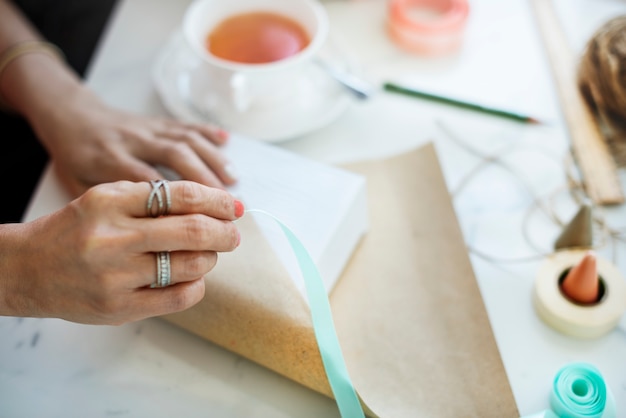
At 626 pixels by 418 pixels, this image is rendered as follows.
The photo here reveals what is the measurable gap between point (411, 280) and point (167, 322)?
0.26 meters

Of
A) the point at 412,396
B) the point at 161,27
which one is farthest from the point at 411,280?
the point at 161,27

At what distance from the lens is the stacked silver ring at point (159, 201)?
0.48 m

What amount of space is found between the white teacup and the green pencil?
0.13m

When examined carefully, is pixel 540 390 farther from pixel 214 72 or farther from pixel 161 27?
pixel 161 27

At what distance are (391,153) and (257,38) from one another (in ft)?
0.81

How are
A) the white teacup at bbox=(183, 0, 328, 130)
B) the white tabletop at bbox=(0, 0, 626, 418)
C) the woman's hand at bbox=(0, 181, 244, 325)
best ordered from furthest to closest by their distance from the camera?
the white teacup at bbox=(183, 0, 328, 130) < the white tabletop at bbox=(0, 0, 626, 418) < the woman's hand at bbox=(0, 181, 244, 325)

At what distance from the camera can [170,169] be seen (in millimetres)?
685

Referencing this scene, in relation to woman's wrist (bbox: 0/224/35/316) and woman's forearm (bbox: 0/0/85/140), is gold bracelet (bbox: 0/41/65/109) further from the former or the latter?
woman's wrist (bbox: 0/224/35/316)

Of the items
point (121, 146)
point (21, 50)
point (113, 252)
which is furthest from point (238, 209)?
point (21, 50)

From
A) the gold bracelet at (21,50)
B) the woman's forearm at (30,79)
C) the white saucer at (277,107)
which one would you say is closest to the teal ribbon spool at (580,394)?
the white saucer at (277,107)

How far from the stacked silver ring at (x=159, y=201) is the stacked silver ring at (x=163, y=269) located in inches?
1.3

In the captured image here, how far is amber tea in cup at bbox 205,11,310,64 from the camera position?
2.68 ft

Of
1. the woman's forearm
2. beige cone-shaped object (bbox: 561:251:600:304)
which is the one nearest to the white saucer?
the woman's forearm

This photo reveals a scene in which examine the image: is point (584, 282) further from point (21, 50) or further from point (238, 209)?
A: point (21, 50)
